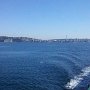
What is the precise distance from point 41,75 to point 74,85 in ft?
47.5

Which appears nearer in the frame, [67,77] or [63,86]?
[63,86]

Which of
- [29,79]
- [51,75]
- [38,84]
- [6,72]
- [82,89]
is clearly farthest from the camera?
[6,72]

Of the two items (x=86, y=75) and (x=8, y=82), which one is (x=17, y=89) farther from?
(x=86, y=75)

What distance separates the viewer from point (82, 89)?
2082 inches

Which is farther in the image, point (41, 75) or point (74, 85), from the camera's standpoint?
point (41, 75)

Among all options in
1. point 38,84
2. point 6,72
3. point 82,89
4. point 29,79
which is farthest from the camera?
point 6,72

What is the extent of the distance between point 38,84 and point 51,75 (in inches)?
419

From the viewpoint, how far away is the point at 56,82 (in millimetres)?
59000

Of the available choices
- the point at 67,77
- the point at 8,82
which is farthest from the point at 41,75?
the point at 8,82

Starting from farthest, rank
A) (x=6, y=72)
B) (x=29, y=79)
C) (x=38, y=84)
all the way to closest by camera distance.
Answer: (x=6, y=72) → (x=29, y=79) → (x=38, y=84)

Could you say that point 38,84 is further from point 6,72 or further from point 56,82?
point 6,72

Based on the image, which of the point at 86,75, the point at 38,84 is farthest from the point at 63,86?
the point at 86,75

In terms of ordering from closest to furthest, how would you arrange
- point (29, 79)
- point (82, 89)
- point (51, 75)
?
1. point (82, 89)
2. point (29, 79)
3. point (51, 75)

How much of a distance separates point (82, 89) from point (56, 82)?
8.36 meters
